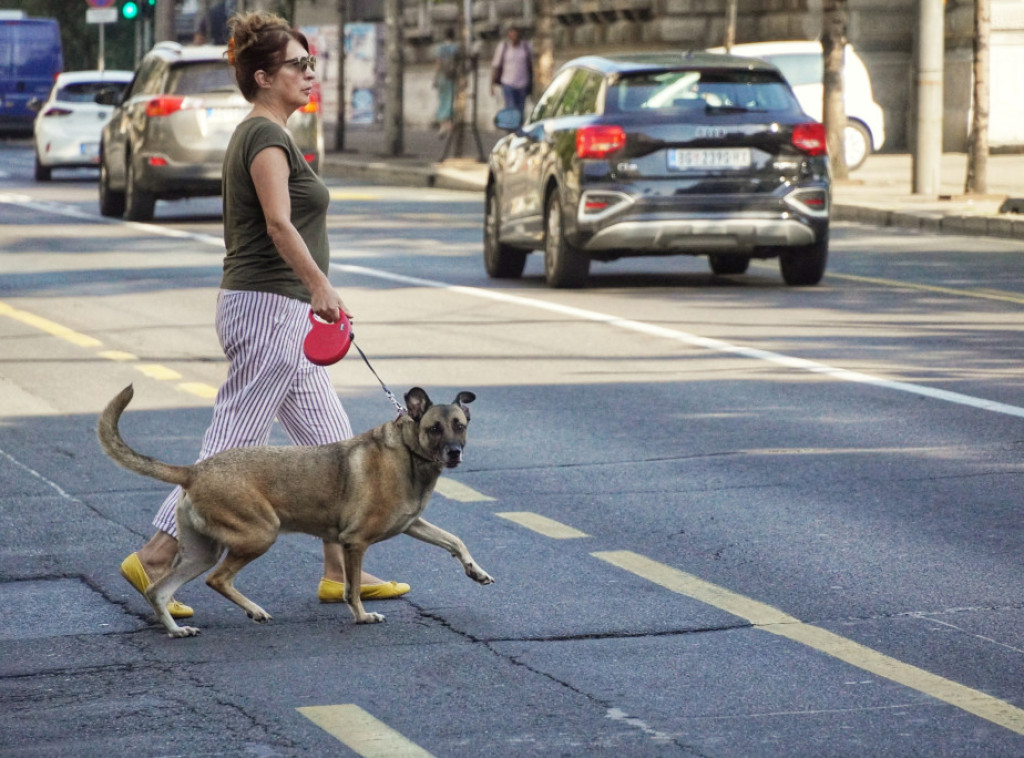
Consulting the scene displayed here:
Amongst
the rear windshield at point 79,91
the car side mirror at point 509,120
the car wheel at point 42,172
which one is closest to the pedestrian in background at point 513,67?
the rear windshield at point 79,91

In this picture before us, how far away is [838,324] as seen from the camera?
1363 cm

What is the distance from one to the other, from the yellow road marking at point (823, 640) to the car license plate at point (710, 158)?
8.61 meters

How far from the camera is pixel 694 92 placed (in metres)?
15.7

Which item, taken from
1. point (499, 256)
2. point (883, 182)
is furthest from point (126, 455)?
point (883, 182)

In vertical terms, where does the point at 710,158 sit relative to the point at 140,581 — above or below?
above

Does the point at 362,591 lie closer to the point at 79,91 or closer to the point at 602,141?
the point at 602,141

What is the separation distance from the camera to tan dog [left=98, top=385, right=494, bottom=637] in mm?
6000

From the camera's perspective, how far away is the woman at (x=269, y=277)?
242 inches

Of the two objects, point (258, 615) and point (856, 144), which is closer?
point (258, 615)

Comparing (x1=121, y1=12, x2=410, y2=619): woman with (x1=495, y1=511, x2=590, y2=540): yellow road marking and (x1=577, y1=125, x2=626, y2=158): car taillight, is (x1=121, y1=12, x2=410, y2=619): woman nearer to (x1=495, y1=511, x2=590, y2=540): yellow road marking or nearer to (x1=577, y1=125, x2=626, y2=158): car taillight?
(x1=495, y1=511, x2=590, y2=540): yellow road marking

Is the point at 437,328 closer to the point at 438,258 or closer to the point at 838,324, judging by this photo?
the point at 838,324

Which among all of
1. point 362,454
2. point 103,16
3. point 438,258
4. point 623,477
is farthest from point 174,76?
point 103,16

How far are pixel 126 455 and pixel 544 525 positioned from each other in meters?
2.00

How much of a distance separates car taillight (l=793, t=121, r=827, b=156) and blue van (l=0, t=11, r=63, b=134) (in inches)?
1499
